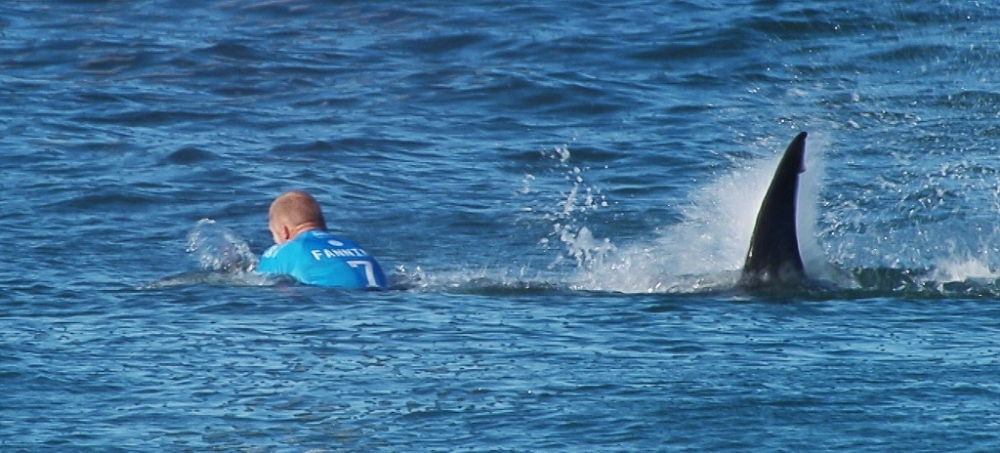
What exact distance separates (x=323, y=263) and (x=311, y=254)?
110mm

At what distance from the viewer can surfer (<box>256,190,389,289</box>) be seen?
34.3 ft

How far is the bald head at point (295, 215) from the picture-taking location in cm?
1085

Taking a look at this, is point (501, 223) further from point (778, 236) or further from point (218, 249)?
point (778, 236)

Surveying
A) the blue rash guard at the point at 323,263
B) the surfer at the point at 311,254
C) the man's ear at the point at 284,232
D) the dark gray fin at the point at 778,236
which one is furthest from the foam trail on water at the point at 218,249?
the dark gray fin at the point at 778,236

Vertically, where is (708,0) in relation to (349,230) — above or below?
above

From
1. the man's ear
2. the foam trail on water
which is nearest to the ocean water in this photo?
the foam trail on water

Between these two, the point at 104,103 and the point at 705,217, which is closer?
the point at 705,217

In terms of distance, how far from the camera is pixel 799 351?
28.6 feet

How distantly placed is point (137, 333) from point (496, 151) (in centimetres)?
722

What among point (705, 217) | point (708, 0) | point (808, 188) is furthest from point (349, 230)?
point (708, 0)

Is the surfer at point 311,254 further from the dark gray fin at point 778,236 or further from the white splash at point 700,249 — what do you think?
the dark gray fin at point 778,236

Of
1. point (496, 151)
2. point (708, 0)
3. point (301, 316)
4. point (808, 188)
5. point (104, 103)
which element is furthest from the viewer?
point (708, 0)

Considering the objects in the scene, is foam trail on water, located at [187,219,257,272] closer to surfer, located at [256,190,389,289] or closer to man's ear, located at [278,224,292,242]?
man's ear, located at [278,224,292,242]

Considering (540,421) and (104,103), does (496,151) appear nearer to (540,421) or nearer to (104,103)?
(104,103)
